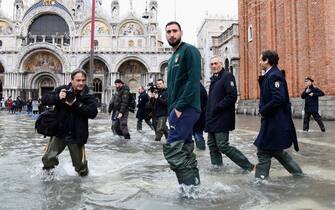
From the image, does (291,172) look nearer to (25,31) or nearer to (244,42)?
(244,42)

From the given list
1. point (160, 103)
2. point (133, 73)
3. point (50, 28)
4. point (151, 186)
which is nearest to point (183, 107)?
point (151, 186)

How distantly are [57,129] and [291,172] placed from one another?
3.41 meters

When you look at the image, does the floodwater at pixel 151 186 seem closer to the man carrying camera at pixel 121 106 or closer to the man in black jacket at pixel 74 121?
the man in black jacket at pixel 74 121

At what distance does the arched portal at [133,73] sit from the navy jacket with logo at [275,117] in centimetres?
4555

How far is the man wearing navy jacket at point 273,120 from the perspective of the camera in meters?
4.91

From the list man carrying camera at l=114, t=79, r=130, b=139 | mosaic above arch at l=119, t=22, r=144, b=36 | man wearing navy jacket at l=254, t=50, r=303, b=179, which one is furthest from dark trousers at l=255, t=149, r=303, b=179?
mosaic above arch at l=119, t=22, r=144, b=36

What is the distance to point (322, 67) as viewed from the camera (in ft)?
59.3

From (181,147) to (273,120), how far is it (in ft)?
4.88

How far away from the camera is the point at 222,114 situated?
5750mm

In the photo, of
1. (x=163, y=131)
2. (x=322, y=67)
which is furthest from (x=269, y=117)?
(x=322, y=67)

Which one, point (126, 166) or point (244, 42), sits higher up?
point (244, 42)

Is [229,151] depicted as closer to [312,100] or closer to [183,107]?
[183,107]

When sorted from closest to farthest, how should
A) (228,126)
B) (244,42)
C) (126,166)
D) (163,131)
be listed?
1. (228,126)
2. (126,166)
3. (163,131)
4. (244,42)

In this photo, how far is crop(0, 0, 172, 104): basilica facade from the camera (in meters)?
47.8
